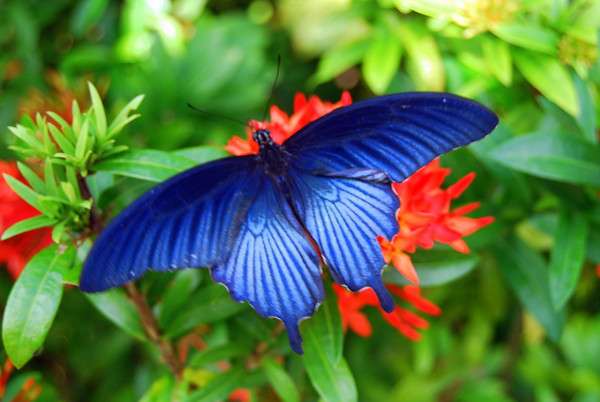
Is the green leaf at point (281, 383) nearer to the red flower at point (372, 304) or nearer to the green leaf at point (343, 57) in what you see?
the red flower at point (372, 304)

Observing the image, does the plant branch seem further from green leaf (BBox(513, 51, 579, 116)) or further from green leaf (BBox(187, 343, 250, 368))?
green leaf (BBox(513, 51, 579, 116))

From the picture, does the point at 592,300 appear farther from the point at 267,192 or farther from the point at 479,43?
the point at 267,192

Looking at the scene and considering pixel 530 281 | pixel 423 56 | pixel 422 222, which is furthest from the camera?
pixel 423 56

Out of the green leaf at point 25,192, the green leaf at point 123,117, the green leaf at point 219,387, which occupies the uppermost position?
the green leaf at point 123,117

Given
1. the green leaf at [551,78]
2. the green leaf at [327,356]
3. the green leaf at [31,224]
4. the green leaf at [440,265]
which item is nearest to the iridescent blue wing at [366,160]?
the green leaf at [327,356]

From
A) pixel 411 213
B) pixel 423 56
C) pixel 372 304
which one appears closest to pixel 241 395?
pixel 372 304

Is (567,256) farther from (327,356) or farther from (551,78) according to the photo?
(327,356)
